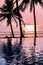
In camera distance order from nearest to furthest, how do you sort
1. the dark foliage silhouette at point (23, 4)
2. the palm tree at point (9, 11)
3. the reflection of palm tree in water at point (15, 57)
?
1. the reflection of palm tree in water at point (15, 57)
2. the palm tree at point (9, 11)
3. the dark foliage silhouette at point (23, 4)

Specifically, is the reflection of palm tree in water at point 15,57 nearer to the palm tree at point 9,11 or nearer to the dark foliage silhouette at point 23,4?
the palm tree at point 9,11

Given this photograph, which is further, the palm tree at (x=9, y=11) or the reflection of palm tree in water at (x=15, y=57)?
the palm tree at (x=9, y=11)

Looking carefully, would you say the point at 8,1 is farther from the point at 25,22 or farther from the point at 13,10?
the point at 25,22

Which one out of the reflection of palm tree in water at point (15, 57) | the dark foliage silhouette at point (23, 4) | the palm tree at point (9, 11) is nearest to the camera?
the reflection of palm tree in water at point (15, 57)

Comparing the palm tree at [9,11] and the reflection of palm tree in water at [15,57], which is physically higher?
the palm tree at [9,11]

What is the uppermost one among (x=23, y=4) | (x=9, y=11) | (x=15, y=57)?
(x=23, y=4)

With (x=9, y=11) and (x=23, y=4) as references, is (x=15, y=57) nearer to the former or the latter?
(x=9, y=11)

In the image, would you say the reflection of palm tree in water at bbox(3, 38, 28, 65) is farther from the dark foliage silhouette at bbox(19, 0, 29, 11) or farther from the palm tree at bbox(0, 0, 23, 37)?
the dark foliage silhouette at bbox(19, 0, 29, 11)

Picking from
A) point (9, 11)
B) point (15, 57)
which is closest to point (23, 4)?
point (9, 11)

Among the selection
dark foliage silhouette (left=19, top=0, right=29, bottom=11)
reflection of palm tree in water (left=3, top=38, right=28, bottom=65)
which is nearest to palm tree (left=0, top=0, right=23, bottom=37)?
dark foliage silhouette (left=19, top=0, right=29, bottom=11)

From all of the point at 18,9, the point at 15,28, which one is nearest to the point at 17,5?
the point at 18,9

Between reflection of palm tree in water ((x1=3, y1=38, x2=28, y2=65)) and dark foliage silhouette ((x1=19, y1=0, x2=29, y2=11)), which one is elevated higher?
dark foliage silhouette ((x1=19, y1=0, x2=29, y2=11))

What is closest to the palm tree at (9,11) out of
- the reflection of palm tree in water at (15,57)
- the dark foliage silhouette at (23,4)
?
the dark foliage silhouette at (23,4)

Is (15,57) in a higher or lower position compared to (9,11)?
lower
